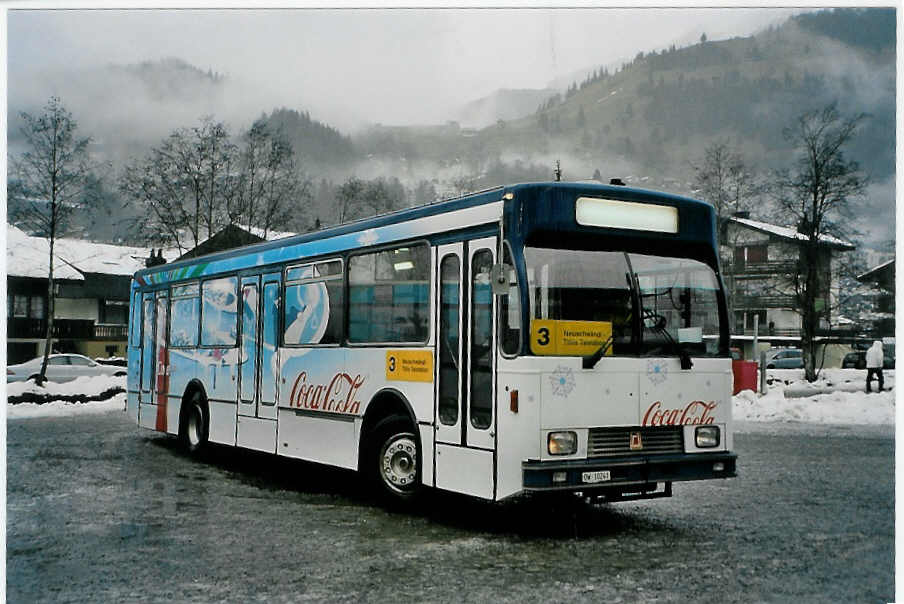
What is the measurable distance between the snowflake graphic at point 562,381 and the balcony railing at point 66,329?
19.6 ft

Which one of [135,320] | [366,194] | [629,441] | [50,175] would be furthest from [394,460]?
[135,320]

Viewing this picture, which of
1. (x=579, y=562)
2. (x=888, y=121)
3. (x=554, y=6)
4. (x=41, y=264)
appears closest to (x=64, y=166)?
(x=41, y=264)

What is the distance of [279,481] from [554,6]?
599 centimetres

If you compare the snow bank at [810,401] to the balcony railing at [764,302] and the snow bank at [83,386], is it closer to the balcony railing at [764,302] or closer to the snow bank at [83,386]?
the balcony railing at [764,302]

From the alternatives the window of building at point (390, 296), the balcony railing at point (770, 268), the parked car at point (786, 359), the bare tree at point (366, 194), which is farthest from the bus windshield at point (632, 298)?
the parked car at point (786, 359)

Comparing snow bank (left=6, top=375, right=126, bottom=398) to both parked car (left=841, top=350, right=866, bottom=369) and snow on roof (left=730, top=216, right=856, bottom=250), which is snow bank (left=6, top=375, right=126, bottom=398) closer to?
snow on roof (left=730, top=216, right=856, bottom=250)

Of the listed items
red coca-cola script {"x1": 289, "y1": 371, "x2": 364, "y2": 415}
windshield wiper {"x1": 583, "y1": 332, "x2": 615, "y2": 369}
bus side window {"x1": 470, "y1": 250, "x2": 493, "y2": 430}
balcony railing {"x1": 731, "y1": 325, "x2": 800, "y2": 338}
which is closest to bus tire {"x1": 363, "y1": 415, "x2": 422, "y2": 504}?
red coca-cola script {"x1": 289, "y1": 371, "x2": 364, "y2": 415}

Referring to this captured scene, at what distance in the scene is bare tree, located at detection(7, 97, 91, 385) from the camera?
1113 cm

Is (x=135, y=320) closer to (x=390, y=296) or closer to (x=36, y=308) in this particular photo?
(x=36, y=308)

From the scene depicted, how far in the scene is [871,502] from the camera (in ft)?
30.7

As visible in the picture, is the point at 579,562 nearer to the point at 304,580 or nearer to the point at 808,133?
the point at 304,580

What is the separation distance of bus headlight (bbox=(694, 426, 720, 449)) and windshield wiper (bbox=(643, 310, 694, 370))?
0.55 metres

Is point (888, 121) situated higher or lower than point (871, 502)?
higher

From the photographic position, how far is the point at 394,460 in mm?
8984
